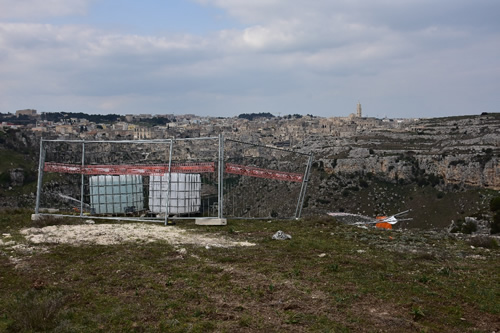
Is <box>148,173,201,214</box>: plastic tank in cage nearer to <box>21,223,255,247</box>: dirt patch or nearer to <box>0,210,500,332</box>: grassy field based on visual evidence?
<box>21,223,255,247</box>: dirt patch

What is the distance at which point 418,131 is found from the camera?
116m

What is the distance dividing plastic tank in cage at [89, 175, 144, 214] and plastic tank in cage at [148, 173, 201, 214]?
1.49 metres

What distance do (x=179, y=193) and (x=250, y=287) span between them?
8.60 meters

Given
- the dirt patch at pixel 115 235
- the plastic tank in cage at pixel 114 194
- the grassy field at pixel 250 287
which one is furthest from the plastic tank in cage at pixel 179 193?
the grassy field at pixel 250 287

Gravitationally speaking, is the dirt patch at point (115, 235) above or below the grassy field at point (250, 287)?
below

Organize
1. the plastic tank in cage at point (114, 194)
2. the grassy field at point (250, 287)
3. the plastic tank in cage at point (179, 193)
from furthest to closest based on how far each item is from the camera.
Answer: the plastic tank in cage at point (114, 194), the plastic tank in cage at point (179, 193), the grassy field at point (250, 287)

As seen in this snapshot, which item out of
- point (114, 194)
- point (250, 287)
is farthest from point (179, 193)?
point (250, 287)

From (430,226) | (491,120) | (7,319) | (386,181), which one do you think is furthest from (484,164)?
(7,319)

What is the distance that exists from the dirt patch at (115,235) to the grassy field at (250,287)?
0.46 m

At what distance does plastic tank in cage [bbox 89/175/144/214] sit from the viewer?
17109 millimetres

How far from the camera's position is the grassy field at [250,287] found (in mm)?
5965

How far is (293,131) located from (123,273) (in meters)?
176

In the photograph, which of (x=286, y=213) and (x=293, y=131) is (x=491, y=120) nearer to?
(x=293, y=131)

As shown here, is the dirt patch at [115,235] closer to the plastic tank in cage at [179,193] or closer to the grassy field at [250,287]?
the grassy field at [250,287]
